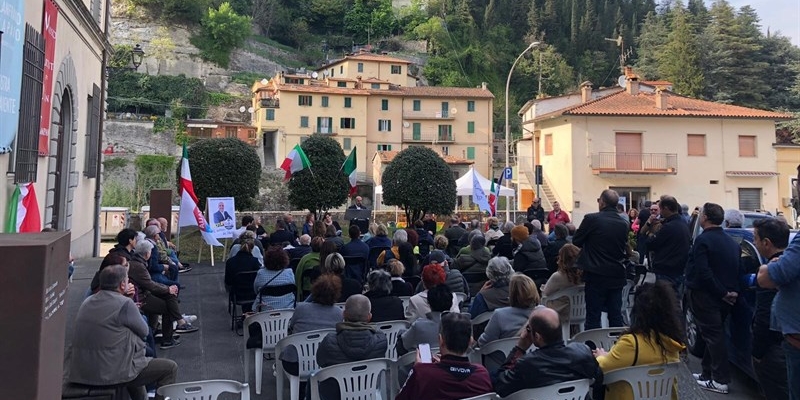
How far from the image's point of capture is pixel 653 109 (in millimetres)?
28188

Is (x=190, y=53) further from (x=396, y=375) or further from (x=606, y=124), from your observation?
(x=396, y=375)

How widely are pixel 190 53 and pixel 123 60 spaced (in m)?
9.30

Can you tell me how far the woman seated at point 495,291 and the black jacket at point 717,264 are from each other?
1802 millimetres

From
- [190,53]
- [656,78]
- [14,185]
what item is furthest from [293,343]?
[190,53]

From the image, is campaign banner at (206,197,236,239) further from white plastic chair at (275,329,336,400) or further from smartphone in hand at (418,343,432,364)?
smartphone in hand at (418,343,432,364)

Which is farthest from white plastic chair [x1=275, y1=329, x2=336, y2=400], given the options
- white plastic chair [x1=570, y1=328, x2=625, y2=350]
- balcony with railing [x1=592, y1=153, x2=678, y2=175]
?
balcony with railing [x1=592, y1=153, x2=678, y2=175]

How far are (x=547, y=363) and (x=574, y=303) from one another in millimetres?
3161

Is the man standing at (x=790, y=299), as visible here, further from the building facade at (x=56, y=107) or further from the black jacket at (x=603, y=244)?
the building facade at (x=56, y=107)

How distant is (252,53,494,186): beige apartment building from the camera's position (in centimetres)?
4919

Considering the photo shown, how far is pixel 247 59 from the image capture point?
69250 millimetres

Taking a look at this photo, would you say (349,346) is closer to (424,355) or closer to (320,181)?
(424,355)

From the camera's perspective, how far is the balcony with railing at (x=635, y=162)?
27.8 meters

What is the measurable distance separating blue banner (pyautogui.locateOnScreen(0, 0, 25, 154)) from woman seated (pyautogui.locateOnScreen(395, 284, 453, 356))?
5168mm

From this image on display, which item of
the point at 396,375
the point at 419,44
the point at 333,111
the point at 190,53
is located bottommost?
the point at 396,375
